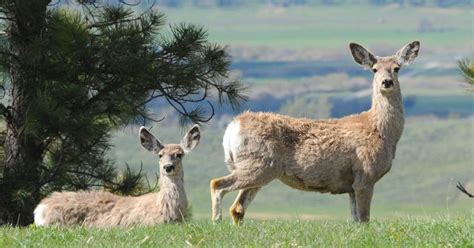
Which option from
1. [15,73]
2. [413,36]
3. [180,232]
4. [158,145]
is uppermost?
[413,36]

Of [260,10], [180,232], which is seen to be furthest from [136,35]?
[260,10]

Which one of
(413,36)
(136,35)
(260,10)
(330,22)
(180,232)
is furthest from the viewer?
(260,10)

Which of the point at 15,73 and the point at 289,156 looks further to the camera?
the point at 15,73

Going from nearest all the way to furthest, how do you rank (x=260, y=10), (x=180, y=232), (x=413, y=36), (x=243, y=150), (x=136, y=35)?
(x=180, y=232) < (x=243, y=150) < (x=136, y=35) < (x=413, y=36) < (x=260, y=10)

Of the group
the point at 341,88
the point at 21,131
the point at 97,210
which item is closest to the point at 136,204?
the point at 97,210

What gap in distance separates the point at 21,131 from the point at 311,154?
4.54 metres

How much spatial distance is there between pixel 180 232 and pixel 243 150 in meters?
2.83

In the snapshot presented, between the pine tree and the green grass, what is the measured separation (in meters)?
5.21

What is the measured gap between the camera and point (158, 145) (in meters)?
16.9

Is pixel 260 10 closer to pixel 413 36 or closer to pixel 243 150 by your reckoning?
pixel 413 36

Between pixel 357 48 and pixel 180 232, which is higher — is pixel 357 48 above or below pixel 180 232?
above

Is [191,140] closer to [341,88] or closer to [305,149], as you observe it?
[305,149]

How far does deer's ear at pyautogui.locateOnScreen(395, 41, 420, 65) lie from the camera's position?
57.7 ft

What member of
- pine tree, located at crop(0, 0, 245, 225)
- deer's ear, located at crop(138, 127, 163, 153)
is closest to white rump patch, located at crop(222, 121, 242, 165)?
deer's ear, located at crop(138, 127, 163, 153)
